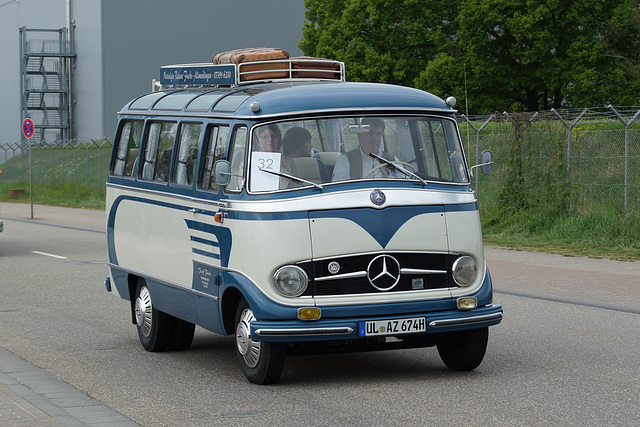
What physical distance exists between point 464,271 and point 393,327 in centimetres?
76

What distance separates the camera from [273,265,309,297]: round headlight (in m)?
7.93

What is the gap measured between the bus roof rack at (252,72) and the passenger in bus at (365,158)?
146 cm

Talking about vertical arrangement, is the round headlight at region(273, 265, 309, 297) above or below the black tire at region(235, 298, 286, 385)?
above

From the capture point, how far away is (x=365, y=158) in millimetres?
8461

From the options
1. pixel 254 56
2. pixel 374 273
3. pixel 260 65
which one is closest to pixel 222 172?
pixel 374 273

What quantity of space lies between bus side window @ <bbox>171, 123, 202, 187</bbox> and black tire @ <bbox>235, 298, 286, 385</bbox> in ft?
4.69

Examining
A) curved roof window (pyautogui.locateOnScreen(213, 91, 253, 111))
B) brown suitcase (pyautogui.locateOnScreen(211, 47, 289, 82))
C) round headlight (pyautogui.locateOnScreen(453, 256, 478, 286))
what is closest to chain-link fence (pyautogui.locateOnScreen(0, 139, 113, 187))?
brown suitcase (pyautogui.locateOnScreen(211, 47, 289, 82))

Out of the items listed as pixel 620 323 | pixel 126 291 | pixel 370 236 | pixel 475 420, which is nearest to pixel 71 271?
pixel 126 291

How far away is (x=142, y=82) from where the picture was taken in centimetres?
6119

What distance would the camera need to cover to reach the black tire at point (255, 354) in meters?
8.05

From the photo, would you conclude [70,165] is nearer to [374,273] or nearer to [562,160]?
[562,160]

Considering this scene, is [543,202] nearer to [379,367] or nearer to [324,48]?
[379,367]

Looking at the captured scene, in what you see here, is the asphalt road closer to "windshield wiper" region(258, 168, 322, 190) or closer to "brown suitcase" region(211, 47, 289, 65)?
"windshield wiper" region(258, 168, 322, 190)

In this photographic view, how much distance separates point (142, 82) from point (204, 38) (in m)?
4.35
